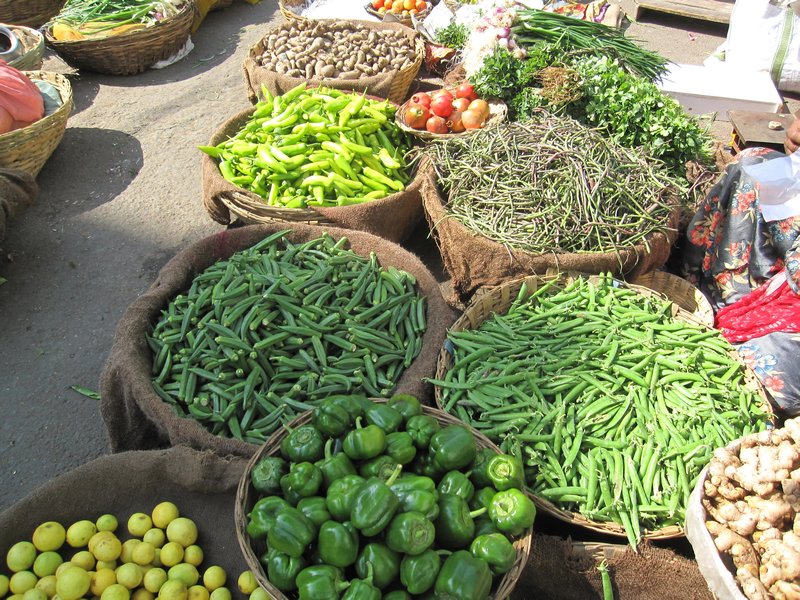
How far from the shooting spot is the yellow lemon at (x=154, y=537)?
2.34 metres

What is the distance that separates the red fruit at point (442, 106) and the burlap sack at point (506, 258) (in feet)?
4.01

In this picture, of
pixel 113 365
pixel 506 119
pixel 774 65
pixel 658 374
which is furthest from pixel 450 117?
pixel 774 65

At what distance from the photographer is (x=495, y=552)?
1.79 m

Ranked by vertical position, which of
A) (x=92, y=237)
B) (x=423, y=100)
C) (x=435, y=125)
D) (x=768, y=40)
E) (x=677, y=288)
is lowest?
(x=92, y=237)

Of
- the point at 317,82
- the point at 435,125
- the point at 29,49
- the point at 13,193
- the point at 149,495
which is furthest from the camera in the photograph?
the point at 29,49

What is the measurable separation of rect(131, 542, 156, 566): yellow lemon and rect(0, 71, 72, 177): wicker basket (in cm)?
362

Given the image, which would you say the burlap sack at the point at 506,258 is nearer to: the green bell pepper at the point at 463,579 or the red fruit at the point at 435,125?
the red fruit at the point at 435,125

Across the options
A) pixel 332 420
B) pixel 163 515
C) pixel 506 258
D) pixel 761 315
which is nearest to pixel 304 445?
pixel 332 420

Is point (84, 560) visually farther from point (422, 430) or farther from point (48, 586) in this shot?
point (422, 430)

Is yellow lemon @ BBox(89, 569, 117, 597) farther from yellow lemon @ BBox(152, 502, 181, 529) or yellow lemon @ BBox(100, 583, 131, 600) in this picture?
yellow lemon @ BBox(152, 502, 181, 529)

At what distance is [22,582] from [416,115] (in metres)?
3.83

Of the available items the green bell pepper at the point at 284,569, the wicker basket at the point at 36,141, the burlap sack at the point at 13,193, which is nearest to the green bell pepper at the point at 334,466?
the green bell pepper at the point at 284,569

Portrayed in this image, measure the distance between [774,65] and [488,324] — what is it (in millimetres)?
6077

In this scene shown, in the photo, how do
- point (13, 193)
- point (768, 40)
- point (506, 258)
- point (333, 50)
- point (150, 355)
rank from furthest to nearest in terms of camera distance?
1. point (768, 40)
2. point (333, 50)
3. point (13, 193)
4. point (506, 258)
5. point (150, 355)
